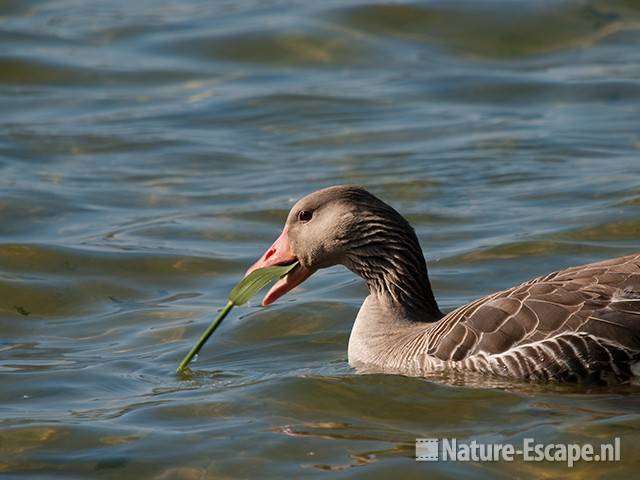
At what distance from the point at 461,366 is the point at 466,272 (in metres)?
3.34

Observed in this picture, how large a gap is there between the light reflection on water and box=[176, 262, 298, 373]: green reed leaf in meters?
0.30

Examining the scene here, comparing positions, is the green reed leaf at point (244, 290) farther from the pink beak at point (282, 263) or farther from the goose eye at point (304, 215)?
the goose eye at point (304, 215)

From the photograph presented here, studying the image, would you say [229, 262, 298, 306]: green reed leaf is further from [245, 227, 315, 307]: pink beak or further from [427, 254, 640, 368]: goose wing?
[427, 254, 640, 368]: goose wing

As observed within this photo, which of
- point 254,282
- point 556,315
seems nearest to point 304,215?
point 254,282

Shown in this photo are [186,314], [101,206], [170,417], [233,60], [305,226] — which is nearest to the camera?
[170,417]

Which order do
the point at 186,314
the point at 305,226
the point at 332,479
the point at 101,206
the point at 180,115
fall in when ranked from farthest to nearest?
the point at 180,115 → the point at 101,206 → the point at 186,314 → the point at 305,226 → the point at 332,479

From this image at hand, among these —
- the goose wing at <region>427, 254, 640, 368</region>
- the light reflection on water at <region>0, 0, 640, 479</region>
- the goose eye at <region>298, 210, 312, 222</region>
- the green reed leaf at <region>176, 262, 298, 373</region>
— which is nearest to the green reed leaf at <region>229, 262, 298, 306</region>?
the green reed leaf at <region>176, 262, 298, 373</region>

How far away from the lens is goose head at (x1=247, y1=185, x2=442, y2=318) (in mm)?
10016

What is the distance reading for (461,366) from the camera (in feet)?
30.1

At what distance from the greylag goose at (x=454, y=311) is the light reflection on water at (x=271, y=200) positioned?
0.19m

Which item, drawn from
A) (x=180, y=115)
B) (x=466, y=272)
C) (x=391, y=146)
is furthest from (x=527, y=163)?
(x=180, y=115)

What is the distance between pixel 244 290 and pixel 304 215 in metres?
0.69

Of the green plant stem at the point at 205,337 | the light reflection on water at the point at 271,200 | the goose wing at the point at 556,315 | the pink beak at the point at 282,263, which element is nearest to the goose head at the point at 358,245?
the pink beak at the point at 282,263

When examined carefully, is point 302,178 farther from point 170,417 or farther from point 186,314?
point 170,417
